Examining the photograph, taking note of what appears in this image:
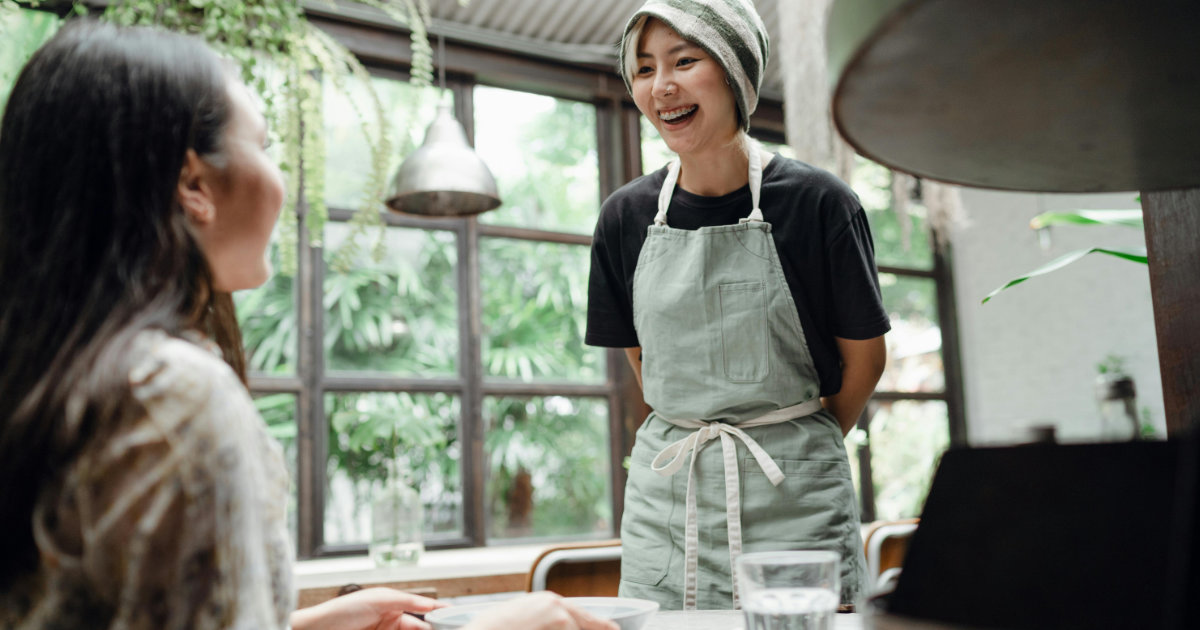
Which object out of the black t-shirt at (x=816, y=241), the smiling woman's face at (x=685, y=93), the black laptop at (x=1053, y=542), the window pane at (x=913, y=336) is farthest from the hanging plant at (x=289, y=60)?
the window pane at (x=913, y=336)

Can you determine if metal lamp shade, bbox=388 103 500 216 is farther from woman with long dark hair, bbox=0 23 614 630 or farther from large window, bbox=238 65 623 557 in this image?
woman with long dark hair, bbox=0 23 614 630

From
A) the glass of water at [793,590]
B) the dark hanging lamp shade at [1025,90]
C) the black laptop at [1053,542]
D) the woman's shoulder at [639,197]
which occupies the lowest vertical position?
the glass of water at [793,590]

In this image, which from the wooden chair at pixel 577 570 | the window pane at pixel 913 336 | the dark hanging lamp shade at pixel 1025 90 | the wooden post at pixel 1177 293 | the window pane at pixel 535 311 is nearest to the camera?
the dark hanging lamp shade at pixel 1025 90

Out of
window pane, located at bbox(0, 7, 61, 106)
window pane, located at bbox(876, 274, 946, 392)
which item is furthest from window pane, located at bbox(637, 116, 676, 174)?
window pane, located at bbox(0, 7, 61, 106)

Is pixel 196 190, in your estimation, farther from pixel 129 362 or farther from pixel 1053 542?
pixel 1053 542

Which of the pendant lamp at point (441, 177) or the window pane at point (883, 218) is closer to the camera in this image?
the pendant lamp at point (441, 177)

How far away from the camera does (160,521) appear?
58cm

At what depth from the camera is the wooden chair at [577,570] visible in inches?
74.1

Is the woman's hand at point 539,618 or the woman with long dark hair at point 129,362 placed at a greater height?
the woman with long dark hair at point 129,362

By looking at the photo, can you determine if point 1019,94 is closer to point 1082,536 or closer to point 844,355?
point 1082,536

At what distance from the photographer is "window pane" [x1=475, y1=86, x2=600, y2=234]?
428cm

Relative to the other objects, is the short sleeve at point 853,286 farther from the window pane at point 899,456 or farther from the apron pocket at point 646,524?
the window pane at point 899,456

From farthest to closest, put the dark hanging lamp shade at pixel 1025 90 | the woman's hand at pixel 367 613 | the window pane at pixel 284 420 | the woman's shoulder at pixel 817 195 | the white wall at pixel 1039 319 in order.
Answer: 1. the white wall at pixel 1039 319
2. the window pane at pixel 284 420
3. the woman's shoulder at pixel 817 195
4. the woman's hand at pixel 367 613
5. the dark hanging lamp shade at pixel 1025 90

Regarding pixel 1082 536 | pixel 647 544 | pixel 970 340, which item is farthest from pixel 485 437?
pixel 1082 536
